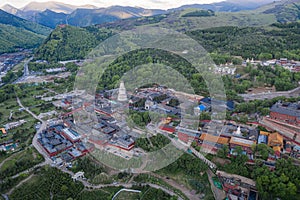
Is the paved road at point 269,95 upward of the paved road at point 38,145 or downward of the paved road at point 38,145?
upward

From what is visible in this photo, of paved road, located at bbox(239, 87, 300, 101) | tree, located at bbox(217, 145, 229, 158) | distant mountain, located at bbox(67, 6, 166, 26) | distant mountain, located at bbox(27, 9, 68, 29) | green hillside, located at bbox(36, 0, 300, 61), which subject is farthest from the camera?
distant mountain, located at bbox(27, 9, 68, 29)

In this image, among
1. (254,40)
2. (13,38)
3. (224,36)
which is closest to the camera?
(254,40)

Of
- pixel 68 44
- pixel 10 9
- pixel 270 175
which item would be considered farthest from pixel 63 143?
pixel 10 9

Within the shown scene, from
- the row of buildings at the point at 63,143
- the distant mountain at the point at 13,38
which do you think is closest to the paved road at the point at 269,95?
the row of buildings at the point at 63,143

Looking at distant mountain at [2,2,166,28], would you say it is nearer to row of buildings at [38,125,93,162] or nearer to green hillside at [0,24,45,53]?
green hillside at [0,24,45,53]

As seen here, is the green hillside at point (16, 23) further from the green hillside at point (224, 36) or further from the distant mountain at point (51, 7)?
the distant mountain at point (51, 7)

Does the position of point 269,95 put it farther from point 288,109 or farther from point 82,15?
point 82,15

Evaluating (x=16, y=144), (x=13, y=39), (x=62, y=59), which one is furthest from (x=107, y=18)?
(x=16, y=144)

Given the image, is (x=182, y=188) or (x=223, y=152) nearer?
(x=182, y=188)

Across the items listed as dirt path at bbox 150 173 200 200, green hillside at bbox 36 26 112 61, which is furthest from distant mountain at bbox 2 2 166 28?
dirt path at bbox 150 173 200 200

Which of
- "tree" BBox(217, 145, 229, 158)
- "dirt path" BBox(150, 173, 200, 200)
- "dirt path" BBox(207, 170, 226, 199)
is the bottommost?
"dirt path" BBox(150, 173, 200, 200)

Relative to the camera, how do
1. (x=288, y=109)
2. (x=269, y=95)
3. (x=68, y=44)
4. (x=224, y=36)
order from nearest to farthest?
(x=288, y=109), (x=269, y=95), (x=224, y=36), (x=68, y=44)

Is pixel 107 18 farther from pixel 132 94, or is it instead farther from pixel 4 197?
pixel 4 197

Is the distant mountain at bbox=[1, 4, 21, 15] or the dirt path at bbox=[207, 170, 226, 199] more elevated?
→ the distant mountain at bbox=[1, 4, 21, 15]
